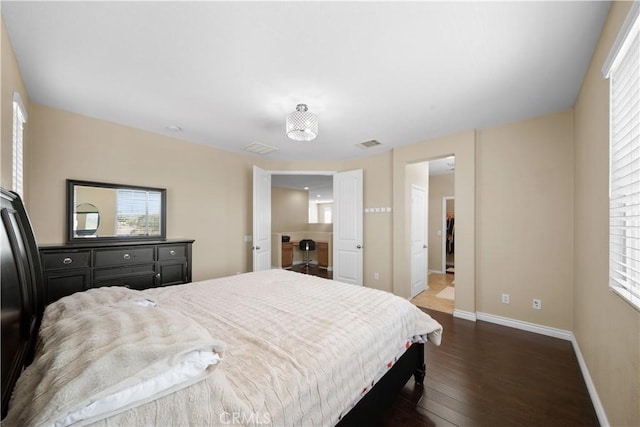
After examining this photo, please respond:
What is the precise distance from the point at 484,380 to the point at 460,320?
1.37 meters

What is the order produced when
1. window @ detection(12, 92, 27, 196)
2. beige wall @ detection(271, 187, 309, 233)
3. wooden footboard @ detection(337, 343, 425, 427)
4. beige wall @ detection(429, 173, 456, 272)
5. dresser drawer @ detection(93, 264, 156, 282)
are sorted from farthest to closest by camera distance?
beige wall @ detection(271, 187, 309, 233) → beige wall @ detection(429, 173, 456, 272) → dresser drawer @ detection(93, 264, 156, 282) → window @ detection(12, 92, 27, 196) → wooden footboard @ detection(337, 343, 425, 427)

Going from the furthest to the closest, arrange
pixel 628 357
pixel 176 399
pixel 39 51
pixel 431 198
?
pixel 431 198, pixel 39 51, pixel 628 357, pixel 176 399

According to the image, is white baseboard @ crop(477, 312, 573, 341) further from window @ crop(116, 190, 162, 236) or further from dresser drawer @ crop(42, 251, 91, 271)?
dresser drawer @ crop(42, 251, 91, 271)

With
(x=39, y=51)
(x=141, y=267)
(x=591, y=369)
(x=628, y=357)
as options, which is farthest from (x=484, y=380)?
(x=39, y=51)

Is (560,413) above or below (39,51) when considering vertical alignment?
below

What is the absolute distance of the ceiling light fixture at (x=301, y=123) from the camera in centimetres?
242

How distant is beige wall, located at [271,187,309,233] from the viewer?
8016mm

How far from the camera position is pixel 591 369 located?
6.30 ft

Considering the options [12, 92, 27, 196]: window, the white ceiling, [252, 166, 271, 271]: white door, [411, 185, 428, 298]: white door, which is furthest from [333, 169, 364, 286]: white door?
[12, 92, 27, 196]: window

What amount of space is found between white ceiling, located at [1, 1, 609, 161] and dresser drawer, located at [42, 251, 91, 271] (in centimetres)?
154

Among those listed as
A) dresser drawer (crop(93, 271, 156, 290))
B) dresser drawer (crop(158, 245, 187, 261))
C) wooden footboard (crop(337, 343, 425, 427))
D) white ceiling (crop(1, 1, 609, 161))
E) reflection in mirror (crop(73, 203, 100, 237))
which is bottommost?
wooden footboard (crop(337, 343, 425, 427))

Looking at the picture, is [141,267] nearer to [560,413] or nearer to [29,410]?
[29,410]

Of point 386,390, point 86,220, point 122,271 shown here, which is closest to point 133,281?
point 122,271

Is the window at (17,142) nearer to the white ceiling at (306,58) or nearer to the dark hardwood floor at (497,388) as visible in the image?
the white ceiling at (306,58)
